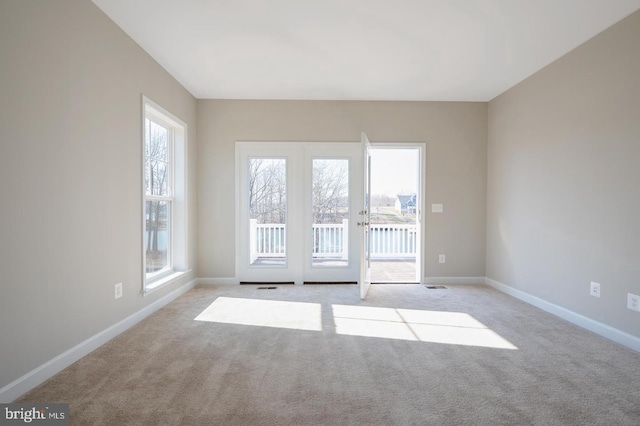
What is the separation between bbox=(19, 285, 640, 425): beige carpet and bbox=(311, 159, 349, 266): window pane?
1.56 metres

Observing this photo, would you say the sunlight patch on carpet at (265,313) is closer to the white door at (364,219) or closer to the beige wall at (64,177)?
the white door at (364,219)

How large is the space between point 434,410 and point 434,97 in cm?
423

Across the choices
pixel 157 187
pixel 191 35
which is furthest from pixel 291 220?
pixel 191 35

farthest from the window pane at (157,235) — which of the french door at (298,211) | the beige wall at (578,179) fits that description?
the beige wall at (578,179)

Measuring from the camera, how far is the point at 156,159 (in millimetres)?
4055

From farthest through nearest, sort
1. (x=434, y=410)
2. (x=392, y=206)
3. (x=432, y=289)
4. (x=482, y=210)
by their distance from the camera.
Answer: (x=392, y=206), (x=482, y=210), (x=432, y=289), (x=434, y=410)

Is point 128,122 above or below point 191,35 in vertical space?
below

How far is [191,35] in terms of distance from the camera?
10.5ft

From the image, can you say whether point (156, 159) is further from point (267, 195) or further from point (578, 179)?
point (578, 179)

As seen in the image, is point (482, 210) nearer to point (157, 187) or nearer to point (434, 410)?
point (434, 410)

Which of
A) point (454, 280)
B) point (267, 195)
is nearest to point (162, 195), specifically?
point (267, 195)

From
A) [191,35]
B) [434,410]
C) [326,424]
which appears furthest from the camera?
[191,35]

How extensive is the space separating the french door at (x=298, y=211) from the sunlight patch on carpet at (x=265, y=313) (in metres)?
1.04

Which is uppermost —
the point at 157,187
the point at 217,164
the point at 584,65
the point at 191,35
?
the point at 191,35
